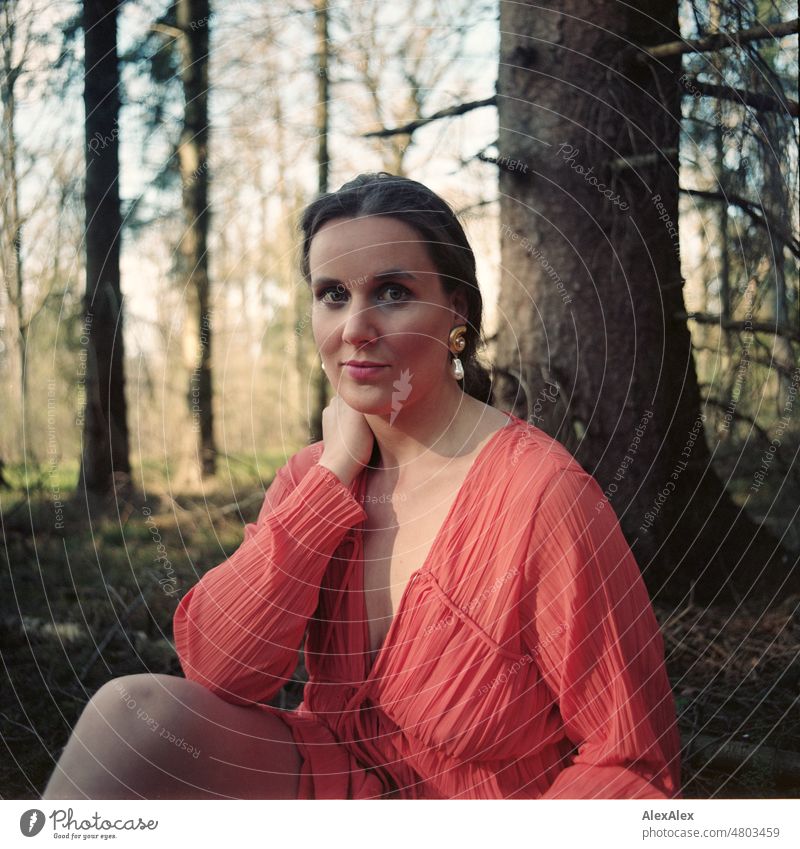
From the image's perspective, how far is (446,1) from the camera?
5.24 feet

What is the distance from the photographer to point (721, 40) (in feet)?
5.32

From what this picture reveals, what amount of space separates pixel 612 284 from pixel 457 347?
586mm

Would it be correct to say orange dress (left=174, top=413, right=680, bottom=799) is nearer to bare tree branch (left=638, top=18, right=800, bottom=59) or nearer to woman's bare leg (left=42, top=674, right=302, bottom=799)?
woman's bare leg (left=42, top=674, right=302, bottom=799)

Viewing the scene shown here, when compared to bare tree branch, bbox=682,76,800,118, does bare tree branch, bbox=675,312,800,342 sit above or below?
below

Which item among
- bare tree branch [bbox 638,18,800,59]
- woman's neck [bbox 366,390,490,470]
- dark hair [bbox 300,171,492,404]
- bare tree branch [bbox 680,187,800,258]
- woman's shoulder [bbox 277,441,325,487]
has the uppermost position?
bare tree branch [bbox 638,18,800,59]

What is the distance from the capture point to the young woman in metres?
1.15

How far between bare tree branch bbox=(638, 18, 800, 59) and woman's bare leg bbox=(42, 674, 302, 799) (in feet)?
4.45

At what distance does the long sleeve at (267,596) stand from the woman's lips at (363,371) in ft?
0.53

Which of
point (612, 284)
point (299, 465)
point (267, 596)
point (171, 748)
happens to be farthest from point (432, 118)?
point (171, 748)

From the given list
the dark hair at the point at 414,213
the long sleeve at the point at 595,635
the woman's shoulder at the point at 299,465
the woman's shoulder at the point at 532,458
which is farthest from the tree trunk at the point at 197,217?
the long sleeve at the point at 595,635

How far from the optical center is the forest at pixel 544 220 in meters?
1.62

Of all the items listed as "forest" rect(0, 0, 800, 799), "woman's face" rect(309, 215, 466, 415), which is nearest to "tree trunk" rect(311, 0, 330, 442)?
"forest" rect(0, 0, 800, 799)

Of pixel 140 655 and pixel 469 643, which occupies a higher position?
pixel 469 643

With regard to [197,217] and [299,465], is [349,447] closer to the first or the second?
[299,465]
